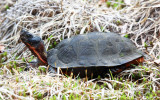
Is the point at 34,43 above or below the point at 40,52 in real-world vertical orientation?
above

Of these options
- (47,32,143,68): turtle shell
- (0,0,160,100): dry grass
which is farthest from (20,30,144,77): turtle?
(0,0,160,100): dry grass

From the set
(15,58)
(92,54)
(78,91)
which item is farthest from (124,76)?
(15,58)

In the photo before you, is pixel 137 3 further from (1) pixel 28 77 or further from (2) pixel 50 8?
(1) pixel 28 77

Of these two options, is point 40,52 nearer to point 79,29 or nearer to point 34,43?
point 34,43

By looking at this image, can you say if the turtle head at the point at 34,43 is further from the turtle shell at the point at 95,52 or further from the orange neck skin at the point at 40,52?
the turtle shell at the point at 95,52

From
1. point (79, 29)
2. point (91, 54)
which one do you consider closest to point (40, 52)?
point (91, 54)

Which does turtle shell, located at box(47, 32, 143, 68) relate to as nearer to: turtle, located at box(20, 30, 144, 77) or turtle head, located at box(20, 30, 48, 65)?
turtle, located at box(20, 30, 144, 77)

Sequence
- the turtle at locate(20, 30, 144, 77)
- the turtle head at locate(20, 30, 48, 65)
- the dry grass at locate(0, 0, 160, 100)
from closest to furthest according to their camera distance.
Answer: the dry grass at locate(0, 0, 160, 100)
the turtle at locate(20, 30, 144, 77)
the turtle head at locate(20, 30, 48, 65)
